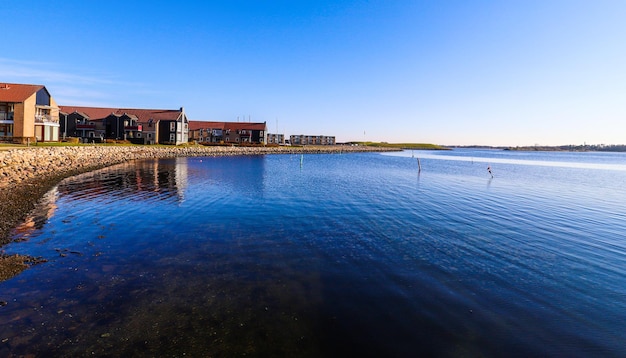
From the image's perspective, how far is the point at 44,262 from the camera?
40.6ft

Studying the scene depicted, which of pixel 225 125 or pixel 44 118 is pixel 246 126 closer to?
pixel 225 125

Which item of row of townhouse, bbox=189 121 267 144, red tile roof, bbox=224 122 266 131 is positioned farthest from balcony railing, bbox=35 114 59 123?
red tile roof, bbox=224 122 266 131

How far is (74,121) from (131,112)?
1380 cm

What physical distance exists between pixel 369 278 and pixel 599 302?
742 centimetres

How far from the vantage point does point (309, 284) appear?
11.4 meters

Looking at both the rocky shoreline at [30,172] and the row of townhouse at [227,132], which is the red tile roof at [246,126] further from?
the rocky shoreline at [30,172]

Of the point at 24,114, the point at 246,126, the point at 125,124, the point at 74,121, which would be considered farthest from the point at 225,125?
the point at 24,114

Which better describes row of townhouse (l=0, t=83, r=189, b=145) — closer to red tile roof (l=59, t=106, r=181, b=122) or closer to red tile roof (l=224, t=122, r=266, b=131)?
red tile roof (l=59, t=106, r=181, b=122)

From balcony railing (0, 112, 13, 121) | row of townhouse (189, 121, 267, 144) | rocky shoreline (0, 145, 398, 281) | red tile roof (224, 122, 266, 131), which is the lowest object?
rocky shoreline (0, 145, 398, 281)

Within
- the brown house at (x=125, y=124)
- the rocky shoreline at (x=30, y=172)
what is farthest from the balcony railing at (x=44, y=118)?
the brown house at (x=125, y=124)

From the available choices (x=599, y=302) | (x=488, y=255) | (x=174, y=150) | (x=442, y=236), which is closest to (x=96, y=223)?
(x=442, y=236)

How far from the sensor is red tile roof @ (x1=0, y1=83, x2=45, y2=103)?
182 feet

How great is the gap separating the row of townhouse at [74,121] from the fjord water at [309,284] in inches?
1902

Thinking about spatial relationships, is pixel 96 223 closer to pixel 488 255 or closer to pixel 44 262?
pixel 44 262
